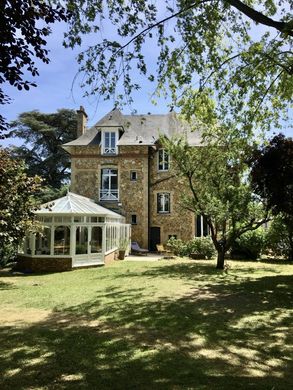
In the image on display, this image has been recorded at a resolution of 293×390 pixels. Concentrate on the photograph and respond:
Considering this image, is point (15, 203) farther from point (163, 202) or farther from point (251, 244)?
point (163, 202)

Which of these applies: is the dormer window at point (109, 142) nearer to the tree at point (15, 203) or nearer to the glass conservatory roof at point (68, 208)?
the glass conservatory roof at point (68, 208)

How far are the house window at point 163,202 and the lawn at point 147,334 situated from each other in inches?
569

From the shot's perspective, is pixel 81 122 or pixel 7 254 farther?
pixel 81 122

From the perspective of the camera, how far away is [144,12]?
26.2 feet

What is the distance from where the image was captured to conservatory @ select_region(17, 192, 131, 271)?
56.2 feet

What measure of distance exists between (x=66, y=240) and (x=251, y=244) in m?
10.6

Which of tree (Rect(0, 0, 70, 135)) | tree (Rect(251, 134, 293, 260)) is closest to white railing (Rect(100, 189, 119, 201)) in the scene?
tree (Rect(251, 134, 293, 260))

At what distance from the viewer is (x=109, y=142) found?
28.1 m

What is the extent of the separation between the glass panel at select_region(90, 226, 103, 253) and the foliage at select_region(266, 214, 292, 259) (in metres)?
9.86

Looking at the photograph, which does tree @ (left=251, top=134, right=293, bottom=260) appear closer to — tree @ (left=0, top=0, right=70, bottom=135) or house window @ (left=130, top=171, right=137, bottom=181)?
→ tree @ (left=0, top=0, right=70, bottom=135)

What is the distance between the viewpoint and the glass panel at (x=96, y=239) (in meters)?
18.8

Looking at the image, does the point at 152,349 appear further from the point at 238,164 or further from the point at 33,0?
the point at 238,164

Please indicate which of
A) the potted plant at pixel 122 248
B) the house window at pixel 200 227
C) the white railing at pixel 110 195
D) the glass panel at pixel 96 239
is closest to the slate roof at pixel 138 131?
the white railing at pixel 110 195

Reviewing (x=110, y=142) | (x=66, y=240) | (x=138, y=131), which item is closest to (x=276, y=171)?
(x=66, y=240)
